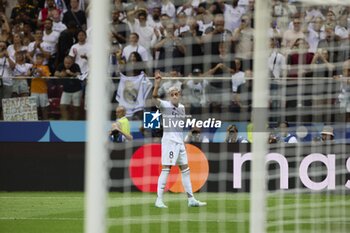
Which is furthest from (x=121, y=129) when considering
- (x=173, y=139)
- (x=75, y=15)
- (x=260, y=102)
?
(x=260, y=102)

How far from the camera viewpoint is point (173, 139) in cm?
1398

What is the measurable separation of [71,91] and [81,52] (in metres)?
0.82

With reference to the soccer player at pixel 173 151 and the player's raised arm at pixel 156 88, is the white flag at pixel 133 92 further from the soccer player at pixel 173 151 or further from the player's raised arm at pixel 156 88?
the soccer player at pixel 173 151

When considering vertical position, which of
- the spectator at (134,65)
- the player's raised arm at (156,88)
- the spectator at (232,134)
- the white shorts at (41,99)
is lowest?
the spectator at (232,134)

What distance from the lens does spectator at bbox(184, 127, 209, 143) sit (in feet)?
50.0

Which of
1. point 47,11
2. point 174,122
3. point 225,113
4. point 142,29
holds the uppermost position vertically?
point 47,11

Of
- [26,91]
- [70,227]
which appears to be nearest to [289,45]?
[70,227]

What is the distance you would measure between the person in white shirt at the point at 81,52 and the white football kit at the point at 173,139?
196 centimetres

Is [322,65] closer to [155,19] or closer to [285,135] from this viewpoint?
[285,135]

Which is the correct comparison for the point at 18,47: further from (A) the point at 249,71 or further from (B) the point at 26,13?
(A) the point at 249,71

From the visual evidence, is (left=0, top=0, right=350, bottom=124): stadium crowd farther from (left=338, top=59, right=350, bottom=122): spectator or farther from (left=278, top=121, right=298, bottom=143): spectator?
(left=278, top=121, right=298, bottom=143): spectator

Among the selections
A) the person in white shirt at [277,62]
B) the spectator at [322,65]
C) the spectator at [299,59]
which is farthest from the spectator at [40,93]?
the spectator at [322,65]

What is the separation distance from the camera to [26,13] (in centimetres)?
1731

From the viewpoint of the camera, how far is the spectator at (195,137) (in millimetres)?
15242
